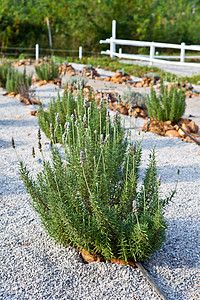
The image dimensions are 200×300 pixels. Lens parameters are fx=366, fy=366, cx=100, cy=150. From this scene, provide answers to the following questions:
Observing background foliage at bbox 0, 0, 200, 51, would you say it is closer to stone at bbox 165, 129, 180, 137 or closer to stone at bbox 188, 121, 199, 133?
stone at bbox 188, 121, 199, 133

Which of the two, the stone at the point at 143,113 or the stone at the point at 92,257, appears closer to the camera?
the stone at the point at 92,257

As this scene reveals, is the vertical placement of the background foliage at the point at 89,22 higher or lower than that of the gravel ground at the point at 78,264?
higher

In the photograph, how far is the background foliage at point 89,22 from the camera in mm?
20125

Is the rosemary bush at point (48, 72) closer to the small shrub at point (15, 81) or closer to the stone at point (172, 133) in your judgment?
the small shrub at point (15, 81)

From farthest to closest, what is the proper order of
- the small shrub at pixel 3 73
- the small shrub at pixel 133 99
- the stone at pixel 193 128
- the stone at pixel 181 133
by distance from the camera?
the small shrub at pixel 3 73 < the small shrub at pixel 133 99 < the stone at pixel 193 128 < the stone at pixel 181 133

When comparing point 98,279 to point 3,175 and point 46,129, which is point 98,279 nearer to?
point 3,175

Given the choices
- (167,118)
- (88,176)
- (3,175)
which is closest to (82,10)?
(167,118)

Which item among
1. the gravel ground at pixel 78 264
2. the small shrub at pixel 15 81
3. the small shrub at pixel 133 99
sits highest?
the small shrub at pixel 15 81

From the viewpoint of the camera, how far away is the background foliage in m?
20.1

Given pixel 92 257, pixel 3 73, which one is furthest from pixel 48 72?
pixel 92 257

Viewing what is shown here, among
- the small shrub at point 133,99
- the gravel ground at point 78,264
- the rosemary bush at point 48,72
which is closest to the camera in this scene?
the gravel ground at point 78,264

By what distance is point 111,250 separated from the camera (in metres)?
2.37

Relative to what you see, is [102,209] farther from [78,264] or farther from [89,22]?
[89,22]

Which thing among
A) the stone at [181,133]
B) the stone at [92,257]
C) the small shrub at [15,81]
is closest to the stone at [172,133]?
the stone at [181,133]
